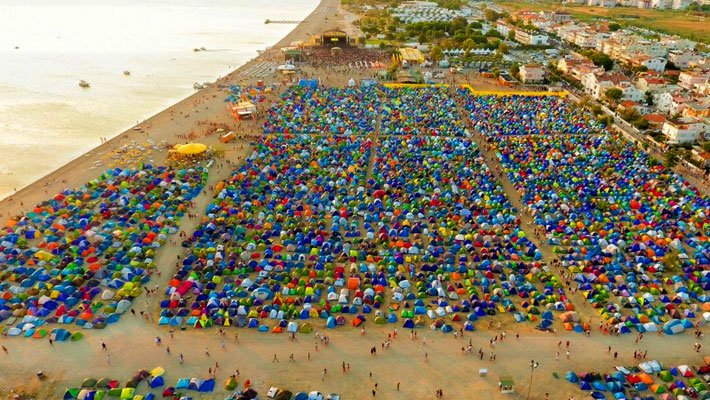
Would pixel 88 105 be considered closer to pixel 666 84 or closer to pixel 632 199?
pixel 632 199

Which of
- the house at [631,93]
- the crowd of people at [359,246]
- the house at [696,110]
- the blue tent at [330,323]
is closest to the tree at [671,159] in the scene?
the house at [696,110]

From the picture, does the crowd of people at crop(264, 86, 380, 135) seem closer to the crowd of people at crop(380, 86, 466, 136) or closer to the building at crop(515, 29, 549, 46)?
the crowd of people at crop(380, 86, 466, 136)

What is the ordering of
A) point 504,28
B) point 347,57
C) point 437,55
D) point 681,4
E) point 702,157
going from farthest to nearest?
point 681,4 → point 504,28 → point 347,57 → point 437,55 → point 702,157

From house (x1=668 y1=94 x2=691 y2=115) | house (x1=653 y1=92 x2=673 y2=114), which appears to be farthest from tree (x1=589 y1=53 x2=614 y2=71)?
house (x1=668 y1=94 x2=691 y2=115)

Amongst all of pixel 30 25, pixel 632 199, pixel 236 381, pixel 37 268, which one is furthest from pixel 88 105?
pixel 30 25

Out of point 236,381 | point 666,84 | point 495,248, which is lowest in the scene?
point 236,381

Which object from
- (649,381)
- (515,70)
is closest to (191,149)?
(649,381)

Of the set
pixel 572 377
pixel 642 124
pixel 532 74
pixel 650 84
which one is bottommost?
pixel 572 377

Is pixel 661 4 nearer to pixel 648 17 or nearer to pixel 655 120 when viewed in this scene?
pixel 648 17
